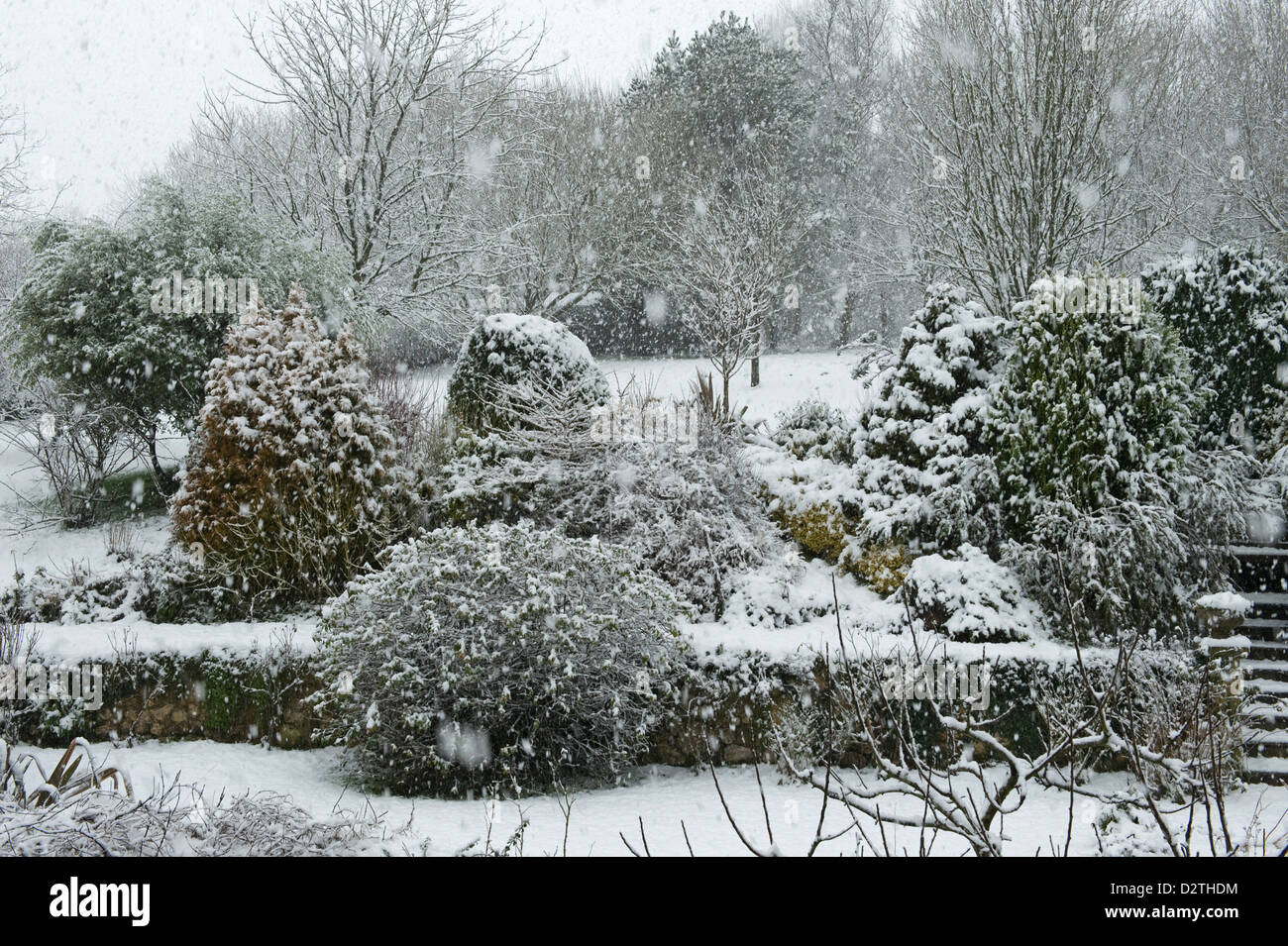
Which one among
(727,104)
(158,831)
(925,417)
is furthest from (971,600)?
(727,104)

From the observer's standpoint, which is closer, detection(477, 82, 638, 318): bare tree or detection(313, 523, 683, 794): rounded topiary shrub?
detection(313, 523, 683, 794): rounded topiary shrub

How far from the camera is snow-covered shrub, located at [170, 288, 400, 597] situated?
23.9 ft

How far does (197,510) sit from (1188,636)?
7767 millimetres

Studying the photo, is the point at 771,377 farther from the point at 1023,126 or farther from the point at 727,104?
the point at 1023,126

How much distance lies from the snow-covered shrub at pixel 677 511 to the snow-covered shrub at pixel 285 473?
1681mm

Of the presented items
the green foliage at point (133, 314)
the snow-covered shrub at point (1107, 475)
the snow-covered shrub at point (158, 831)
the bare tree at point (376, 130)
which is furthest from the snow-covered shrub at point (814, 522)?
the bare tree at point (376, 130)

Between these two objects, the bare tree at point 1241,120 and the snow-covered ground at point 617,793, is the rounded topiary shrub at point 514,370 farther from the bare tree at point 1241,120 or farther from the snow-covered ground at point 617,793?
the bare tree at point 1241,120

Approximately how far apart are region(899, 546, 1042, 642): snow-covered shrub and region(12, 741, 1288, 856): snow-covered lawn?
1163 mm

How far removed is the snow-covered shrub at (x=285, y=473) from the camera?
23.9 ft

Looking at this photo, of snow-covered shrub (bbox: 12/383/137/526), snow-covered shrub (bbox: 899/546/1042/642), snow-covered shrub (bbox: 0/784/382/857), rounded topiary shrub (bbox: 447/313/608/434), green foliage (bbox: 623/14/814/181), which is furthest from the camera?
green foliage (bbox: 623/14/814/181)

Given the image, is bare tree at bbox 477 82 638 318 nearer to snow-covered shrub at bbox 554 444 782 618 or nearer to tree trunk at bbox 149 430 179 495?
tree trunk at bbox 149 430 179 495

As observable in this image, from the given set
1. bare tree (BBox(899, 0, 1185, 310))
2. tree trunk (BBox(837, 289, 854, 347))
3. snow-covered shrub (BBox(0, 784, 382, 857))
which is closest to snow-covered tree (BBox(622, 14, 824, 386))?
tree trunk (BBox(837, 289, 854, 347))

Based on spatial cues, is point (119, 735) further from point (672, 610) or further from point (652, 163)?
point (652, 163)

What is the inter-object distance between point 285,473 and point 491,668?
321 centimetres
